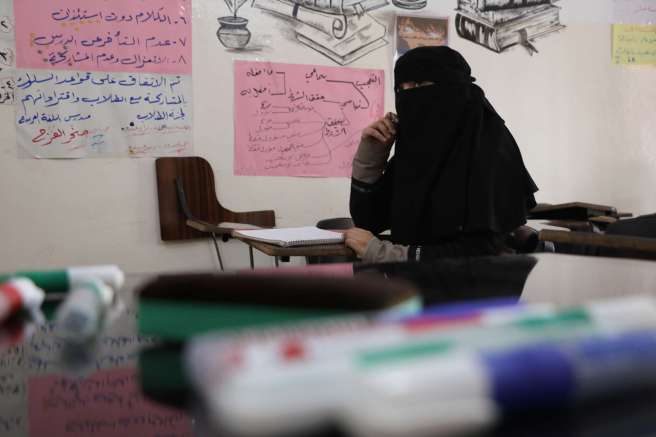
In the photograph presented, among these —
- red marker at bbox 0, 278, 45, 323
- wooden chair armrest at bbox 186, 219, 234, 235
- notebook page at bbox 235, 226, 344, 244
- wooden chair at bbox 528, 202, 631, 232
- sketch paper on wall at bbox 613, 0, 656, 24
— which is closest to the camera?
red marker at bbox 0, 278, 45, 323

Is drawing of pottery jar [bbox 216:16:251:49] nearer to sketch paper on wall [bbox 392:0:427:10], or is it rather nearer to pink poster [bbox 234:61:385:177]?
pink poster [bbox 234:61:385:177]

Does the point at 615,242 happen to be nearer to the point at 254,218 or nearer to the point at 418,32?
the point at 254,218

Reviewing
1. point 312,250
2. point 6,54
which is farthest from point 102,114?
point 312,250

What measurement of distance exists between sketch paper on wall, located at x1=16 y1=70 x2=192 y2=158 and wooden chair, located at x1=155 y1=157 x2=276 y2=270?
90 millimetres

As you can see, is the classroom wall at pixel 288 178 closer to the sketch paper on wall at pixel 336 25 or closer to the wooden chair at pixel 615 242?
the sketch paper on wall at pixel 336 25

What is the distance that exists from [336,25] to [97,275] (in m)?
2.85

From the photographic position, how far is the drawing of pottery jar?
312cm

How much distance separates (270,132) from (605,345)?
9.72 feet

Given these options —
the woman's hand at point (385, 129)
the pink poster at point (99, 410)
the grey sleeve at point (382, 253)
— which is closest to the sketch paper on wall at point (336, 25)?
the woman's hand at point (385, 129)

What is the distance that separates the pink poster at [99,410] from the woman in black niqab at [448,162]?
4.59 feet

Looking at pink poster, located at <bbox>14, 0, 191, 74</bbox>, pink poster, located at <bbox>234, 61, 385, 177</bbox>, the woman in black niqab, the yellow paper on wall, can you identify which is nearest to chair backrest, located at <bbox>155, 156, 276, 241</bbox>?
pink poster, located at <bbox>234, 61, 385, 177</bbox>

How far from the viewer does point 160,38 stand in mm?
3031

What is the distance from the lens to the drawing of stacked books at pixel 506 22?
350cm

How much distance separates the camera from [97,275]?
0.62 metres
